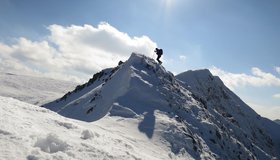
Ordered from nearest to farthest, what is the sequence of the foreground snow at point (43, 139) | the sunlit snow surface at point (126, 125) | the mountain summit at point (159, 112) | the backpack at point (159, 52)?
the foreground snow at point (43, 139), the sunlit snow surface at point (126, 125), the mountain summit at point (159, 112), the backpack at point (159, 52)

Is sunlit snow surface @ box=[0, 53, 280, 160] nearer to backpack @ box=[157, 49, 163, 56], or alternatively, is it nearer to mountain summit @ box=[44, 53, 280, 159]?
mountain summit @ box=[44, 53, 280, 159]

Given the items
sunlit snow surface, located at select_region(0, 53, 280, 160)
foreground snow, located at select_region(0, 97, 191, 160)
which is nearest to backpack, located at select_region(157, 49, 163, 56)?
sunlit snow surface, located at select_region(0, 53, 280, 160)

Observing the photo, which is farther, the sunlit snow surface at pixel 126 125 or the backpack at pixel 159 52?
the backpack at pixel 159 52

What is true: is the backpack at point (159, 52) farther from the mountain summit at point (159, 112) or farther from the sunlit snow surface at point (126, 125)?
the sunlit snow surface at point (126, 125)

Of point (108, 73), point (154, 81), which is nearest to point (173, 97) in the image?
point (154, 81)

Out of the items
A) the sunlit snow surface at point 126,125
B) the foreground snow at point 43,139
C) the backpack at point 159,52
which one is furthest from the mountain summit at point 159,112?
the foreground snow at point 43,139

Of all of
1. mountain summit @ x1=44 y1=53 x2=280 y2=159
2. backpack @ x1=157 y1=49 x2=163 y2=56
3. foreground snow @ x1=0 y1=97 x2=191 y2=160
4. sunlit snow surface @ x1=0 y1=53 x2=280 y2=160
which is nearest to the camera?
foreground snow @ x1=0 y1=97 x2=191 y2=160

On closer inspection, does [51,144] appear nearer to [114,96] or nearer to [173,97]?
[114,96]

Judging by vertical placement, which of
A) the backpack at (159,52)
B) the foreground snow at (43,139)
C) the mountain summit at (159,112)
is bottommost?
the foreground snow at (43,139)

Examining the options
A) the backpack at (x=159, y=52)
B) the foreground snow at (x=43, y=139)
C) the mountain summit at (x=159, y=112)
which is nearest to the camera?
the foreground snow at (x=43, y=139)

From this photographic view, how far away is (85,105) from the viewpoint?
6225cm

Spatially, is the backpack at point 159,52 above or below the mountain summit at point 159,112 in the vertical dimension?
above

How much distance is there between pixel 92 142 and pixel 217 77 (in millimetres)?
108811

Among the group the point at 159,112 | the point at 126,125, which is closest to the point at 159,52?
the point at 159,112
